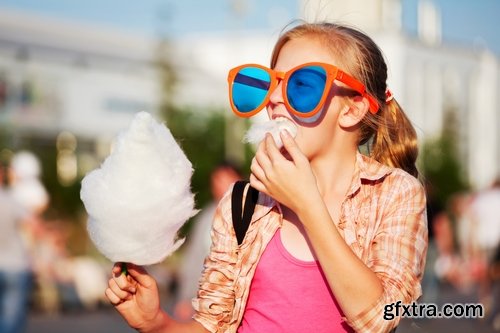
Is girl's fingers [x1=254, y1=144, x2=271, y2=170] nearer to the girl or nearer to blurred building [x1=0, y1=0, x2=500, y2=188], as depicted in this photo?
the girl

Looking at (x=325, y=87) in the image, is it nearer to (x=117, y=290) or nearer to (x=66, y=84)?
(x=117, y=290)

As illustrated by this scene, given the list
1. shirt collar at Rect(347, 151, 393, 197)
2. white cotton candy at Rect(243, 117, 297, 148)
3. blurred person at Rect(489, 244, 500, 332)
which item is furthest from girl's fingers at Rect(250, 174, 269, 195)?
blurred person at Rect(489, 244, 500, 332)

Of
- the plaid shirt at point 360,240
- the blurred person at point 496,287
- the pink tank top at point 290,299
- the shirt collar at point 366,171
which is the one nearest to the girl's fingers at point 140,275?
the plaid shirt at point 360,240

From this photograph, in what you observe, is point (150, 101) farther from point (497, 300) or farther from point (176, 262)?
point (497, 300)

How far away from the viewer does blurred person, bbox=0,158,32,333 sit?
8570mm

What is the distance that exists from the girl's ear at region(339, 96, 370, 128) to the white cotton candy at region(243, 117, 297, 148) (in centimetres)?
20

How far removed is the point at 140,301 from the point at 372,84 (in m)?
0.96

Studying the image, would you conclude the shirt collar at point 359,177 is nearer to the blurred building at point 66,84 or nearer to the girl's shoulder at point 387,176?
the girl's shoulder at point 387,176

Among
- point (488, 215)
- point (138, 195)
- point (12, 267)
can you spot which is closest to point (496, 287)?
point (12, 267)

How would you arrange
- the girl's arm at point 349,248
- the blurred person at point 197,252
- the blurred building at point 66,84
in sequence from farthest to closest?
the blurred building at point 66,84 < the blurred person at point 197,252 < the girl's arm at point 349,248

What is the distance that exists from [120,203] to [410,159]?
1025 mm

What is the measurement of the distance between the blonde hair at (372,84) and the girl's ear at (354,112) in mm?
42

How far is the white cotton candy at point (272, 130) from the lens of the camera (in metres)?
2.63

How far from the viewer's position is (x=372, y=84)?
2.88m
